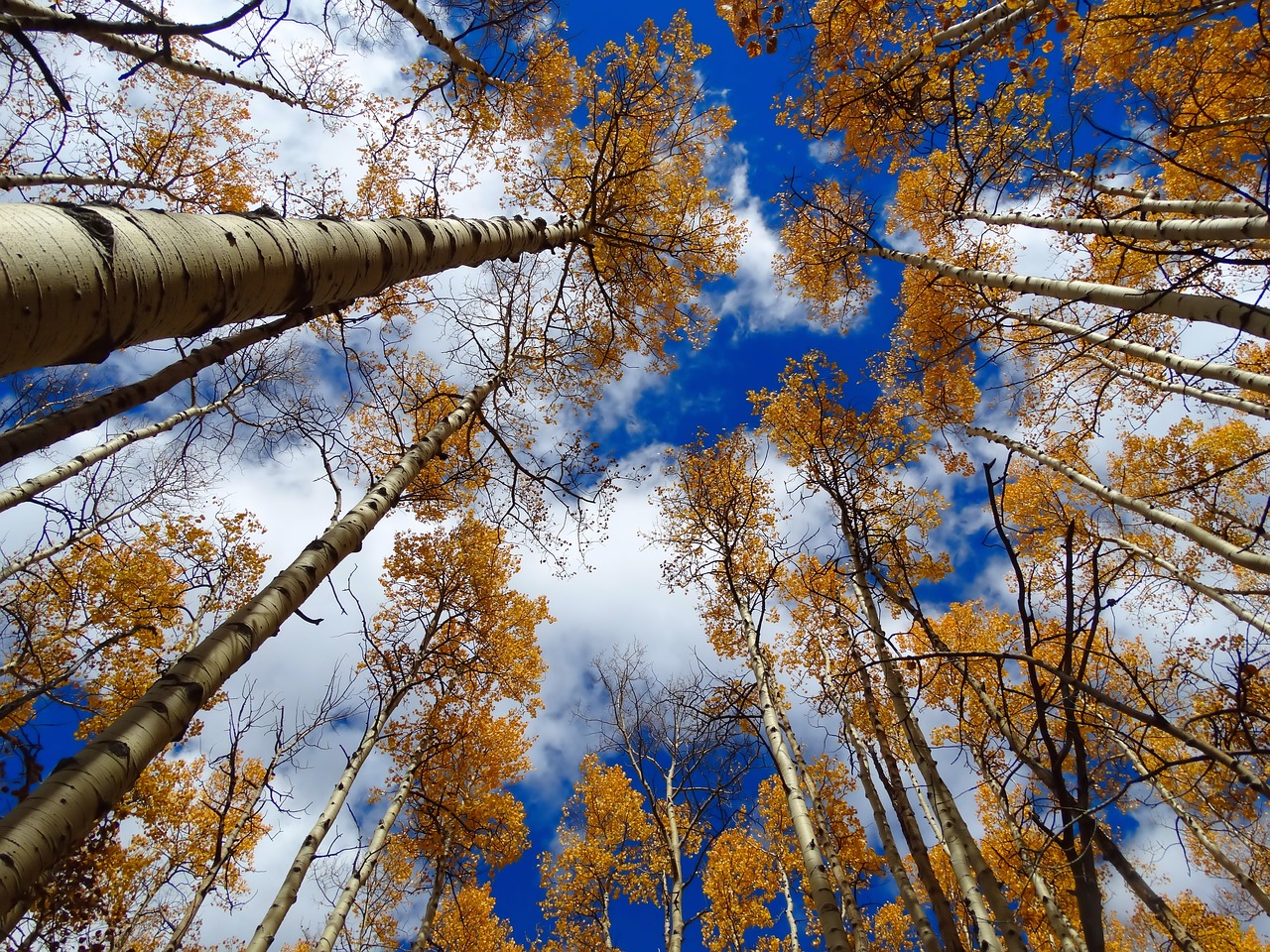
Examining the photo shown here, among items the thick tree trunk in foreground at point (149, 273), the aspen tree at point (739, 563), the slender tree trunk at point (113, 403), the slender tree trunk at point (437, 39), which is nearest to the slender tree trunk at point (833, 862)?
the aspen tree at point (739, 563)

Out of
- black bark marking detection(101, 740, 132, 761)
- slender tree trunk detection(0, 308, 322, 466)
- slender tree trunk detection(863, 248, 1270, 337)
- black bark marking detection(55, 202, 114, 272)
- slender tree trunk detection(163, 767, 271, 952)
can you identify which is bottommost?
black bark marking detection(101, 740, 132, 761)

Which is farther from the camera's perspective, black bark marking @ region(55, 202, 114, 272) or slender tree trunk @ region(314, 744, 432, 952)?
slender tree trunk @ region(314, 744, 432, 952)

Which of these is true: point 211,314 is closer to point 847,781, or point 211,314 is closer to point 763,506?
point 763,506

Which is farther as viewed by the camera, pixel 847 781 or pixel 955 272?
pixel 847 781

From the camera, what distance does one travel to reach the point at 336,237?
Result: 2191 mm

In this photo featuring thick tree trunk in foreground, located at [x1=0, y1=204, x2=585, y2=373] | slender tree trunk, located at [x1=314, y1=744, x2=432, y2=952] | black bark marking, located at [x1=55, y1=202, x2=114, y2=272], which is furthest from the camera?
slender tree trunk, located at [x1=314, y1=744, x2=432, y2=952]

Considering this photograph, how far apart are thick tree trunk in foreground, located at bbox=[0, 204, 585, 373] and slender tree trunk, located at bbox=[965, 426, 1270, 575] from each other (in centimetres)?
457

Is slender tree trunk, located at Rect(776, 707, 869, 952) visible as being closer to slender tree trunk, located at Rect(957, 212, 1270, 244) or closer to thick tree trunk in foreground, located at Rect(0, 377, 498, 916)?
thick tree trunk in foreground, located at Rect(0, 377, 498, 916)

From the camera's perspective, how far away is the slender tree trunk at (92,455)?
5.42 m

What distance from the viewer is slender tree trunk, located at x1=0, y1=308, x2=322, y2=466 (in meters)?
2.97

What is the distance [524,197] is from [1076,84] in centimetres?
933

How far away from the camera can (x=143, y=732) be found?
1979 mm

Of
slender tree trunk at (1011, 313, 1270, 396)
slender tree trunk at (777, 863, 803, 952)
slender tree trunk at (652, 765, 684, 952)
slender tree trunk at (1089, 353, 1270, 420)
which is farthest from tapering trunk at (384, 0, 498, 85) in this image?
slender tree trunk at (777, 863, 803, 952)

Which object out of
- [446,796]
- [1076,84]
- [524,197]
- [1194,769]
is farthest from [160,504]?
[1194,769]
